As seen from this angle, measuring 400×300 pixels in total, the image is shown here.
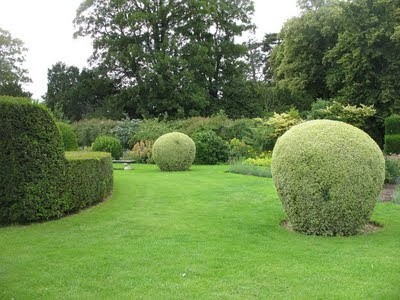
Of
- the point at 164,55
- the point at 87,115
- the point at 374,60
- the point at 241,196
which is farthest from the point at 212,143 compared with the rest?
the point at 87,115

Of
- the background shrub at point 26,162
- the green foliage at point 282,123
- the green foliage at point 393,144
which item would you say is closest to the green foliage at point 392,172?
the green foliage at point 393,144

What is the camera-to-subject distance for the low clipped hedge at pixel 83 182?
28.0 feet

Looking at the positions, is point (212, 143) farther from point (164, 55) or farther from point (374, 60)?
point (164, 55)

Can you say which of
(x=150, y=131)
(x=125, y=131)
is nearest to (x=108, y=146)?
(x=150, y=131)

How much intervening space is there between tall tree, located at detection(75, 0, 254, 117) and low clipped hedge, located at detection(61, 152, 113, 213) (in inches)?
945

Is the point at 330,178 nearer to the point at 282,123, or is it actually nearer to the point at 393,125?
the point at 282,123

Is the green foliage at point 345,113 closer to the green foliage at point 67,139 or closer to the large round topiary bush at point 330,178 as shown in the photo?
the green foliage at point 67,139

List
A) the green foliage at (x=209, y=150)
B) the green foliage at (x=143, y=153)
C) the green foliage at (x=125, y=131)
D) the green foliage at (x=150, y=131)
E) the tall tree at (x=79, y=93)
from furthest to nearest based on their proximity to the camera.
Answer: the tall tree at (x=79, y=93) → the green foliage at (x=125, y=131) → the green foliage at (x=150, y=131) → the green foliage at (x=143, y=153) → the green foliage at (x=209, y=150)

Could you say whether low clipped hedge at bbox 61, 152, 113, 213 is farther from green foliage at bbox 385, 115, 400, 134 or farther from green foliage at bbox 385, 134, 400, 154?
green foliage at bbox 385, 115, 400, 134

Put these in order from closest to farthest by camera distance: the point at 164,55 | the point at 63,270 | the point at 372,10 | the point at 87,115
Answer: the point at 63,270 → the point at 372,10 → the point at 164,55 → the point at 87,115

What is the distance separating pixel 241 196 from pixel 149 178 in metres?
4.68

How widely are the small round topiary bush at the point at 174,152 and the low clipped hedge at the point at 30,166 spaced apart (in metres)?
8.27

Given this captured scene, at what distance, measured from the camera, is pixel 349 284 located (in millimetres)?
4816

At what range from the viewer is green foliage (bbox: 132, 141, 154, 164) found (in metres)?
22.5
